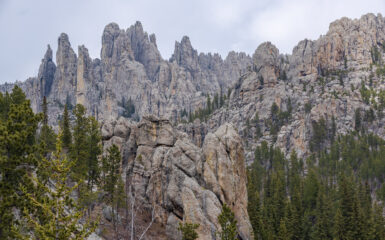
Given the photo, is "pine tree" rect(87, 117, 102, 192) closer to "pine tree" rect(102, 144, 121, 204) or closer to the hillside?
the hillside

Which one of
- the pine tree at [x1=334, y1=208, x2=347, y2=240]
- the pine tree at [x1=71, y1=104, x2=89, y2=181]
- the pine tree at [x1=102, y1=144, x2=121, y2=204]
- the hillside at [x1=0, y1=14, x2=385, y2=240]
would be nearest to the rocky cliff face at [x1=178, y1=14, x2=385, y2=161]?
the hillside at [x1=0, y1=14, x2=385, y2=240]

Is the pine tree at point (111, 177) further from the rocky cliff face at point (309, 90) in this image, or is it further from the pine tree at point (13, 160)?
the rocky cliff face at point (309, 90)

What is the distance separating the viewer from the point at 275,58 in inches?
7224

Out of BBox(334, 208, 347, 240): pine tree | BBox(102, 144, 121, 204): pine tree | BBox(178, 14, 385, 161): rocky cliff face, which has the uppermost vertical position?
BBox(178, 14, 385, 161): rocky cliff face

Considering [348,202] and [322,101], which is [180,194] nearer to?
[348,202]

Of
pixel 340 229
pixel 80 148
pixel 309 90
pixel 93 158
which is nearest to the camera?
pixel 80 148

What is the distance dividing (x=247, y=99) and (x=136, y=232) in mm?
135891

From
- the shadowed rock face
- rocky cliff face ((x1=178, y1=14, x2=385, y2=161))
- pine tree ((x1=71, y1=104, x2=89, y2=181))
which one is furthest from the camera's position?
rocky cliff face ((x1=178, y1=14, x2=385, y2=161))

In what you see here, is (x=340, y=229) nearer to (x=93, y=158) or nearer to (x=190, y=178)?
(x=190, y=178)

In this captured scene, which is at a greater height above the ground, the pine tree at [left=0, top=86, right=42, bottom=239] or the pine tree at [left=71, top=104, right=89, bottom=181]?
the pine tree at [left=71, top=104, right=89, bottom=181]

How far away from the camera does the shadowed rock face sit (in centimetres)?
4416

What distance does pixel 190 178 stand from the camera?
4834 cm

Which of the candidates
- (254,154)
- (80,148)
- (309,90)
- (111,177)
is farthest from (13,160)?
(309,90)

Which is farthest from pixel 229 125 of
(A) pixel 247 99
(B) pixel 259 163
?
(A) pixel 247 99
